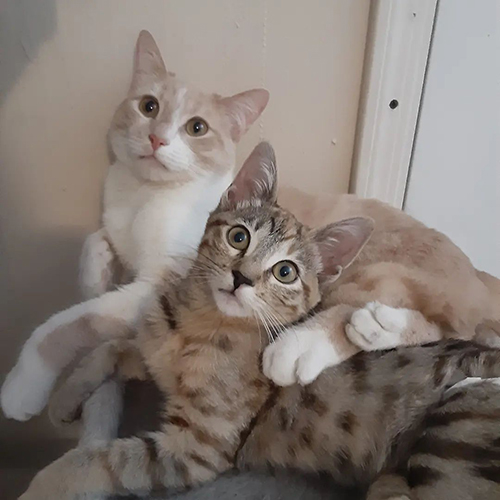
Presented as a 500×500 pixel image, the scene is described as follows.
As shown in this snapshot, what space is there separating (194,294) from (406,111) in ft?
2.30

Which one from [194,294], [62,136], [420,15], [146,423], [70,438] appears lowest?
[70,438]

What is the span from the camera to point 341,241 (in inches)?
39.3

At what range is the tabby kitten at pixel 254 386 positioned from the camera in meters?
0.86

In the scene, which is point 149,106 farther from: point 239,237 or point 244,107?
point 239,237

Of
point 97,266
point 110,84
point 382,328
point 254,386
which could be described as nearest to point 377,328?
point 382,328

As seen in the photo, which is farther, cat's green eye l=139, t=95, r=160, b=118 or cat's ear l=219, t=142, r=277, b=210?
cat's green eye l=139, t=95, r=160, b=118

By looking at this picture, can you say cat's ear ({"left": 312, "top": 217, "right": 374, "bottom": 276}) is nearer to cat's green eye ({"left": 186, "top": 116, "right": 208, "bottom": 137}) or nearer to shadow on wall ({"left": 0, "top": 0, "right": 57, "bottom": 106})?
cat's green eye ({"left": 186, "top": 116, "right": 208, "bottom": 137})

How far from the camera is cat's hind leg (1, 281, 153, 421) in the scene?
3.23ft

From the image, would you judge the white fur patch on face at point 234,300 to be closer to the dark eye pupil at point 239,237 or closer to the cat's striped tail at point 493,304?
the dark eye pupil at point 239,237

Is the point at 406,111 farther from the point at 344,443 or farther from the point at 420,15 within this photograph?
the point at 344,443

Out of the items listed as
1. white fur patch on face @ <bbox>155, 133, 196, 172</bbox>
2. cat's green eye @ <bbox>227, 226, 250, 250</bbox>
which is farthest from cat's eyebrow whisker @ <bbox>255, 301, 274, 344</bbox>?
white fur patch on face @ <bbox>155, 133, 196, 172</bbox>

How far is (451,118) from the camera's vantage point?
4.39 feet

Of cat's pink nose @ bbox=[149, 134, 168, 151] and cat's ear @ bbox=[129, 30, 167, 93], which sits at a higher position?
cat's ear @ bbox=[129, 30, 167, 93]

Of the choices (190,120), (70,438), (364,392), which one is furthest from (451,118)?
(70,438)
